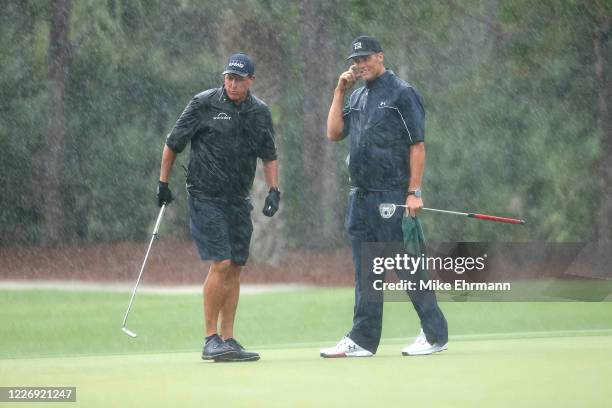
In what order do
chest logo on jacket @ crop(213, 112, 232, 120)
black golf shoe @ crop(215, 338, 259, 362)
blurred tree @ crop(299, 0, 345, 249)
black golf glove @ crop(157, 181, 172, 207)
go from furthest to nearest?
blurred tree @ crop(299, 0, 345, 249)
black golf glove @ crop(157, 181, 172, 207)
chest logo on jacket @ crop(213, 112, 232, 120)
black golf shoe @ crop(215, 338, 259, 362)

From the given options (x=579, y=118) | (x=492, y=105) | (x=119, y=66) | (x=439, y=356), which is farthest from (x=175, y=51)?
(x=439, y=356)

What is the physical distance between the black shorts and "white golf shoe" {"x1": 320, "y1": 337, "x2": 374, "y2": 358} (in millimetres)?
961

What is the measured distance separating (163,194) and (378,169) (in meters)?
1.57

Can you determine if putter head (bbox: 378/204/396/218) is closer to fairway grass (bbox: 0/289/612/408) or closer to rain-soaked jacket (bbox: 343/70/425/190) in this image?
rain-soaked jacket (bbox: 343/70/425/190)

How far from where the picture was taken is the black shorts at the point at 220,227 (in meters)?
10.3

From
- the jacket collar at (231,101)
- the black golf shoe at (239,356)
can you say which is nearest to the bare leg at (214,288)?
the black golf shoe at (239,356)

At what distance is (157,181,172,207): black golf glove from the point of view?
10.4m

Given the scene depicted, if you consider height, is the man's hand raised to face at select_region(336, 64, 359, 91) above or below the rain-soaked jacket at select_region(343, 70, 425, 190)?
above

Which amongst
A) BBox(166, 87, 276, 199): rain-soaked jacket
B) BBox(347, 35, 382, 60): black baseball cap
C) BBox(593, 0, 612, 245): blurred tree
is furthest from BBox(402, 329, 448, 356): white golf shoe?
BBox(593, 0, 612, 245): blurred tree

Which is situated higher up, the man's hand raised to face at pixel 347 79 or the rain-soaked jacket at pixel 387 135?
the man's hand raised to face at pixel 347 79

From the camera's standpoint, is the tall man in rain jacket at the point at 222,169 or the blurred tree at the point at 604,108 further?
the blurred tree at the point at 604,108

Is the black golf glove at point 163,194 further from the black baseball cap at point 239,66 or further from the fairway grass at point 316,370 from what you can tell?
the fairway grass at point 316,370

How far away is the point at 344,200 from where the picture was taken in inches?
1208

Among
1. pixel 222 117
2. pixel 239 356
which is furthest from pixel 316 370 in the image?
pixel 222 117
